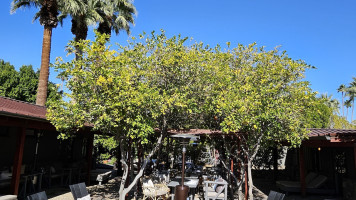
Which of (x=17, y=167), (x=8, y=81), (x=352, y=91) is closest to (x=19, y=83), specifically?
(x=8, y=81)

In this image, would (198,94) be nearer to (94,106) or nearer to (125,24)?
(94,106)

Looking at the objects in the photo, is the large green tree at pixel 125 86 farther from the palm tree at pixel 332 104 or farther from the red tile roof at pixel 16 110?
the palm tree at pixel 332 104

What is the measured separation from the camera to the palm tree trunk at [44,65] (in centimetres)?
1578

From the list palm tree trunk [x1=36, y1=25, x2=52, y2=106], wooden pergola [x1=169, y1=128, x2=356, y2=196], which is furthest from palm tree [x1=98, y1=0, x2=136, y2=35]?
wooden pergola [x1=169, y1=128, x2=356, y2=196]

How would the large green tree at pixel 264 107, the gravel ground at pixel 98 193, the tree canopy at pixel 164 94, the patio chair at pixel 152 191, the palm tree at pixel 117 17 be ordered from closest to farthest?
the tree canopy at pixel 164 94 → the large green tree at pixel 264 107 → the patio chair at pixel 152 191 → the gravel ground at pixel 98 193 → the palm tree at pixel 117 17

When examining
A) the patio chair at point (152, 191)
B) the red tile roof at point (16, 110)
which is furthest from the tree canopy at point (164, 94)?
the patio chair at point (152, 191)

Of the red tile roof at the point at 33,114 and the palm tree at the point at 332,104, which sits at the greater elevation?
the palm tree at the point at 332,104

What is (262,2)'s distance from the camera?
13.8 metres

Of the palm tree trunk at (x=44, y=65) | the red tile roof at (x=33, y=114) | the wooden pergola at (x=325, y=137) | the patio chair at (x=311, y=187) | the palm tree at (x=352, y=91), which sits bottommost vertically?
the patio chair at (x=311, y=187)

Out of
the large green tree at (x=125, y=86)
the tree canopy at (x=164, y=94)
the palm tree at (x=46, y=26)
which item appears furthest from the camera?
the palm tree at (x=46, y=26)

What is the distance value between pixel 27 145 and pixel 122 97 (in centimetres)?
893

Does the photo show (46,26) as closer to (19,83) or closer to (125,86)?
(125,86)

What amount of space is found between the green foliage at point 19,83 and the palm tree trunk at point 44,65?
11.7 metres

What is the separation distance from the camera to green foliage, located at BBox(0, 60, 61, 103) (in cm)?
2745
